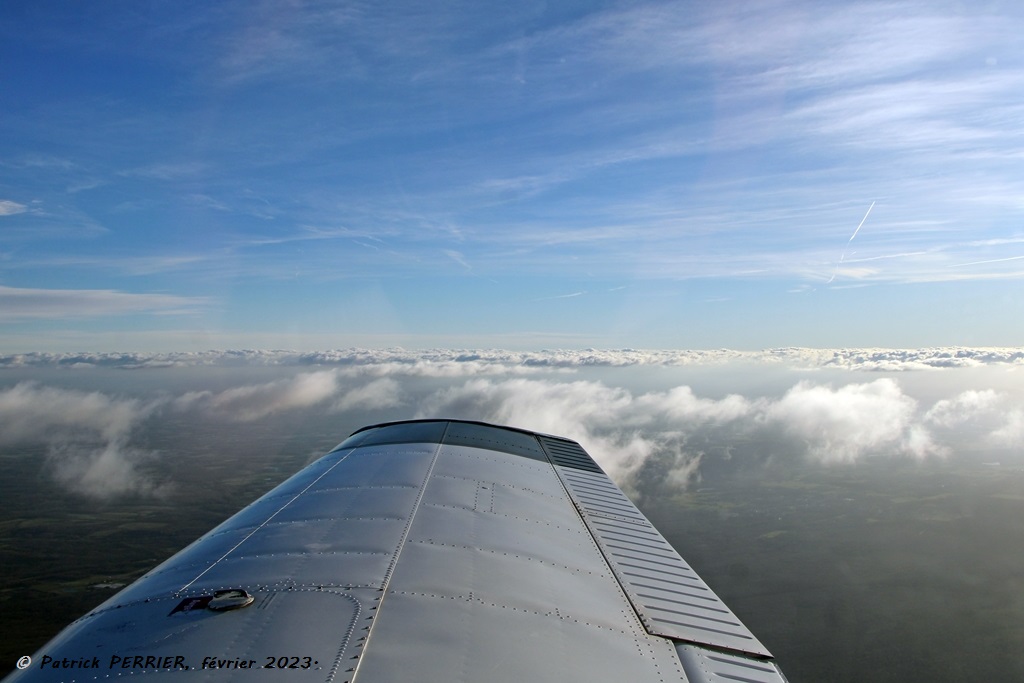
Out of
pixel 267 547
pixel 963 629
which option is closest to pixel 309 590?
pixel 267 547

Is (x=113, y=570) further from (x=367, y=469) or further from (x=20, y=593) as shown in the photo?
(x=367, y=469)

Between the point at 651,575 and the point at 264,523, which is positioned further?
the point at 264,523

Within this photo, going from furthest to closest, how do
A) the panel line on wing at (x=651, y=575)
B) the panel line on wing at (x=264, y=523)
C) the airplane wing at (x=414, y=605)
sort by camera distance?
the panel line on wing at (x=264, y=523) → the panel line on wing at (x=651, y=575) → the airplane wing at (x=414, y=605)

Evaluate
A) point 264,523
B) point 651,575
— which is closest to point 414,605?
A: point 651,575

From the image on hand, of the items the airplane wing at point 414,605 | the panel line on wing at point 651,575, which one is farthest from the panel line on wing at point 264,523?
the panel line on wing at point 651,575

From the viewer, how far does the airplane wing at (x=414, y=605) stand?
17.4ft

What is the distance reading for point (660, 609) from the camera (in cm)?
740

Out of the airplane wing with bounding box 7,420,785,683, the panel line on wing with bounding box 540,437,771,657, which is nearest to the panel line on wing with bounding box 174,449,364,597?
the airplane wing with bounding box 7,420,785,683

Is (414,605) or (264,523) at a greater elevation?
(414,605)

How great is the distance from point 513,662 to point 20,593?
708 ft

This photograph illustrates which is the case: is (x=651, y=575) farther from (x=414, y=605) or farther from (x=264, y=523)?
(x=264, y=523)

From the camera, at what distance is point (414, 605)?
637 centimetres

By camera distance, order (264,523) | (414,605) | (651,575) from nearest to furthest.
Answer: (414,605)
(651,575)
(264,523)

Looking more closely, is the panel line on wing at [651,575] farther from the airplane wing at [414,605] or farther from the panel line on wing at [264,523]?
the panel line on wing at [264,523]
